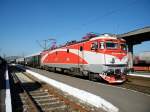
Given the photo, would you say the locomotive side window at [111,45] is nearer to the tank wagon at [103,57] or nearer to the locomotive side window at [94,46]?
the tank wagon at [103,57]

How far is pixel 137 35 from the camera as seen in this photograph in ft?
100

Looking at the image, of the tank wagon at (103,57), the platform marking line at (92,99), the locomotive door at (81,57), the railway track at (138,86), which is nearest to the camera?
the platform marking line at (92,99)

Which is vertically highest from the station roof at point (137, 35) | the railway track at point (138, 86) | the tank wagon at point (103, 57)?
the station roof at point (137, 35)

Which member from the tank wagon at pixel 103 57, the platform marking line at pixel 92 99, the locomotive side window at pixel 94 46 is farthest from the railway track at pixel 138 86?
the platform marking line at pixel 92 99

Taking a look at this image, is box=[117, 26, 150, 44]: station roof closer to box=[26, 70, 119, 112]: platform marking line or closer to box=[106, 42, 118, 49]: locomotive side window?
box=[106, 42, 118, 49]: locomotive side window

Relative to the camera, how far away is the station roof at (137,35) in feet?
92.4

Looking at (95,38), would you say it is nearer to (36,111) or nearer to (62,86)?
(62,86)

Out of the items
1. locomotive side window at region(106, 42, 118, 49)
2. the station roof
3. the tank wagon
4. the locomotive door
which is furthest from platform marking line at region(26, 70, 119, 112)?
the station roof

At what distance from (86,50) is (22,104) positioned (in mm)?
8855

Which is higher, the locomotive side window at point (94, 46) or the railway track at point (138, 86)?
the locomotive side window at point (94, 46)

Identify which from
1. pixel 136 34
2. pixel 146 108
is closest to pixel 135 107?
pixel 146 108

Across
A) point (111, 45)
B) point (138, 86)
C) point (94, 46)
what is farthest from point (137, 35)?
point (138, 86)

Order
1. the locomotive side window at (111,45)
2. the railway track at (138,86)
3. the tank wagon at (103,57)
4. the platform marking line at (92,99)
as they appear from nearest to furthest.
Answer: the platform marking line at (92,99)
the railway track at (138,86)
the tank wagon at (103,57)
the locomotive side window at (111,45)

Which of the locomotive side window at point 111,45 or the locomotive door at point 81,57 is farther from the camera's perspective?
the locomotive door at point 81,57
